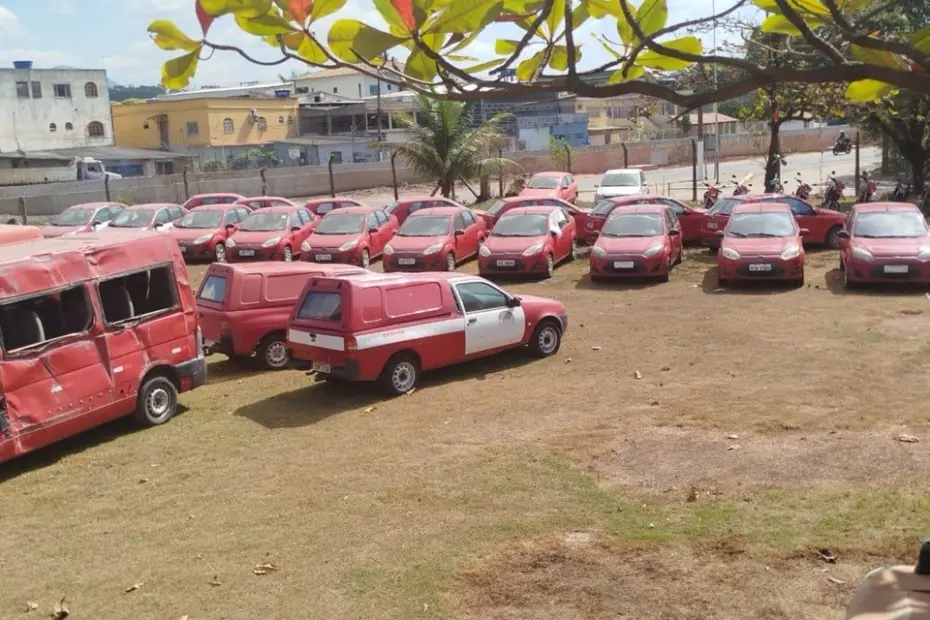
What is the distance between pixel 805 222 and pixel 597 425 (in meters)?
13.8

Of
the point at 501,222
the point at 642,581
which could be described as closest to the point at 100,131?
the point at 501,222

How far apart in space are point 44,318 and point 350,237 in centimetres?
1236

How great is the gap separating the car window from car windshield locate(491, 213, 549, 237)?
7.60 m

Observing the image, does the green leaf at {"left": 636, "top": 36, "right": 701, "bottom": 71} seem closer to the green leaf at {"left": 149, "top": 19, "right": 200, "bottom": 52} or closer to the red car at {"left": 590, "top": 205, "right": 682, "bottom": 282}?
the green leaf at {"left": 149, "top": 19, "right": 200, "bottom": 52}

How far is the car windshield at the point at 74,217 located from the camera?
84.7 feet

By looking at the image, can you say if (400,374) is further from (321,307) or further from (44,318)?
(44,318)

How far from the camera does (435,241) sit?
2067cm

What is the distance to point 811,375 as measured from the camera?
37.5 feet

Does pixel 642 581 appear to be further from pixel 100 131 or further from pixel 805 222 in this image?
pixel 100 131

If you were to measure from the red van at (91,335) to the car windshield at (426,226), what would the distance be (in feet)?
33.1

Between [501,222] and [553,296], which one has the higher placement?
[501,222]

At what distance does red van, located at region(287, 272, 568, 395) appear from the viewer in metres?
11.1

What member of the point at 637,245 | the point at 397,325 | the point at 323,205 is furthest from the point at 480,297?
the point at 323,205

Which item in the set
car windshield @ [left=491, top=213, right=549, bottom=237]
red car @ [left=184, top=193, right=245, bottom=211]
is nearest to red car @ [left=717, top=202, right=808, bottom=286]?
car windshield @ [left=491, top=213, right=549, bottom=237]
